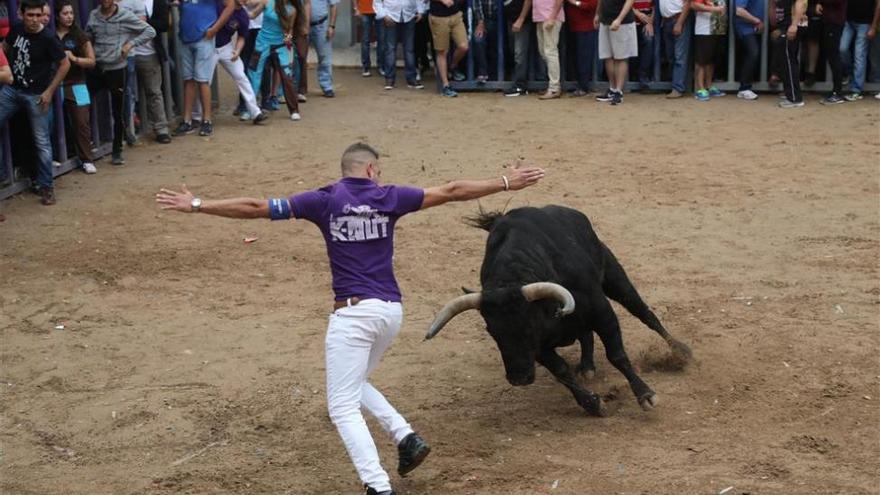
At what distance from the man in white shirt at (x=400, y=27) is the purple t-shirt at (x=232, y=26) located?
2.81 m

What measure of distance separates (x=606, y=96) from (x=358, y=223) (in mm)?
11634

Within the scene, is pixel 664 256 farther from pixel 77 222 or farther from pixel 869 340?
pixel 77 222

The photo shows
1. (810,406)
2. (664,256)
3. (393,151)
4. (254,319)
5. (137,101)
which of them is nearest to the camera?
(810,406)

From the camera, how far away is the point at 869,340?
9.15 meters

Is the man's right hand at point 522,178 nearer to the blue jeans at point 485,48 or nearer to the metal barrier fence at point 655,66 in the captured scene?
the metal barrier fence at point 655,66

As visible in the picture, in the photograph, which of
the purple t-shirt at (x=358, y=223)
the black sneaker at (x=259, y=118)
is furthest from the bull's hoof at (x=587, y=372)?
the black sneaker at (x=259, y=118)

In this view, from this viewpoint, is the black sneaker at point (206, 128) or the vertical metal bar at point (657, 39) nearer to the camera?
the black sneaker at point (206, 128)

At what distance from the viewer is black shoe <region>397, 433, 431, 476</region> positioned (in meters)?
6.89

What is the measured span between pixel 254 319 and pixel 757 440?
4248 millimetres

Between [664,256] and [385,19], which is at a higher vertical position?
[385,19]

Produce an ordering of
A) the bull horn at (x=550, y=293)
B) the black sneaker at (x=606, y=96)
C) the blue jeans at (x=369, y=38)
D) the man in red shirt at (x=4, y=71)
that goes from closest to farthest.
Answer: the bull horn at (x=550, y=293) → the man in red shirt at (x=4, y=71) → the black sneaker at (x=606, y=96) → the blue jeans at (x=369, y=38)

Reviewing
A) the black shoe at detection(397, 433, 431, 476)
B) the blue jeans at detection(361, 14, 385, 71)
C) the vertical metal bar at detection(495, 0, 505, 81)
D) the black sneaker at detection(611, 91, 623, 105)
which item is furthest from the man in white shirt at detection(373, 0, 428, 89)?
the black shoe at detection(397, 433, 431, 476)

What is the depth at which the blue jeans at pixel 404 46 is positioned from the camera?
18500mm

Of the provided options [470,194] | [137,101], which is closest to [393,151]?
[137,101]
